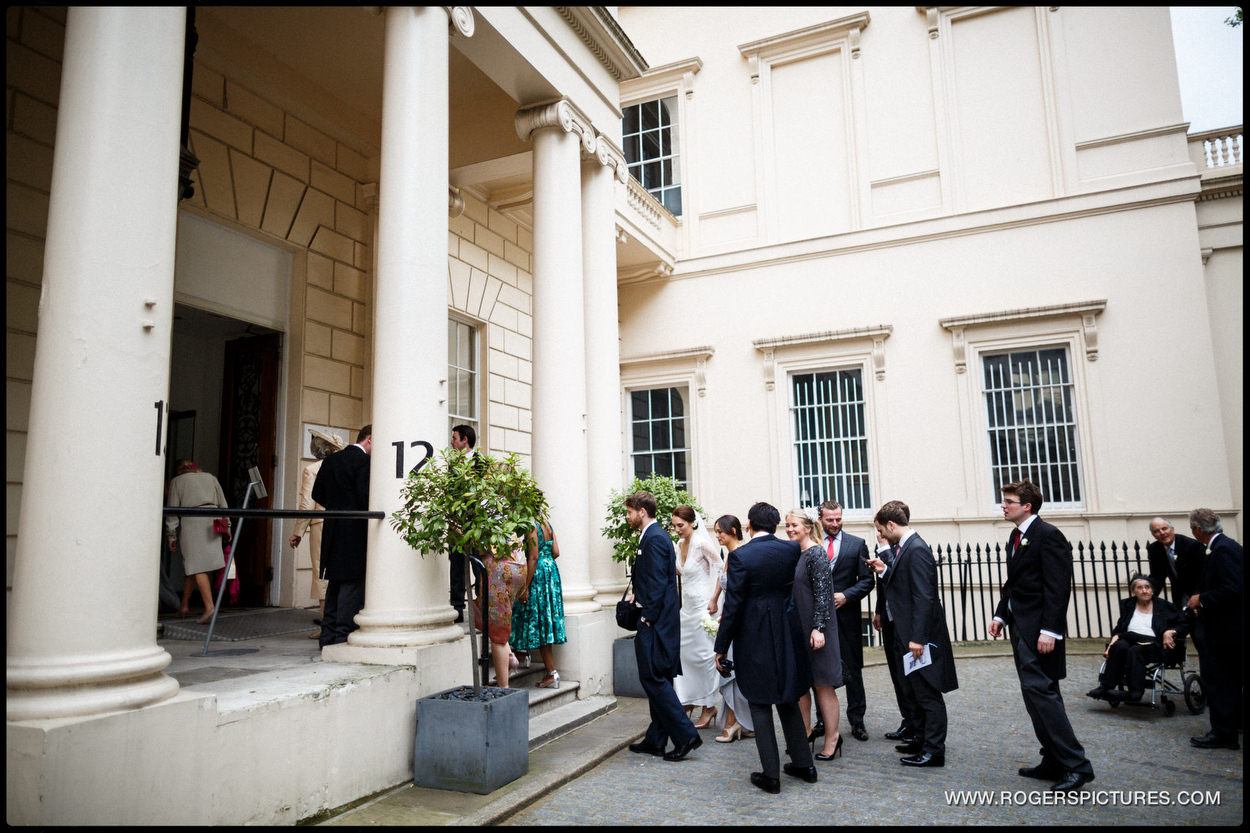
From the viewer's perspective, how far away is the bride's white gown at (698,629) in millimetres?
6457

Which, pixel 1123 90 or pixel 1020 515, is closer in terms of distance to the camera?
pixel 1020 515

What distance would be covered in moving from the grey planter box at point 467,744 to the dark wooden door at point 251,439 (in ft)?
15.2

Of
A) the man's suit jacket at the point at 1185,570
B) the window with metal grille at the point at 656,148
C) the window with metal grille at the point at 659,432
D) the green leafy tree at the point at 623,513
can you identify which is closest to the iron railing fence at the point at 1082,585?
the man's suit jacket at the point at 1185,570

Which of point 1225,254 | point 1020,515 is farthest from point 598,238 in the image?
point 1225,254

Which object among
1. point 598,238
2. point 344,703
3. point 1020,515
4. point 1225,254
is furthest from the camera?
point 1225,254

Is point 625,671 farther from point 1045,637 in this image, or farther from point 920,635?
point 1045,637

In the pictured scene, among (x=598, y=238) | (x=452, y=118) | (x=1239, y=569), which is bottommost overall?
(x=1239, y=569)

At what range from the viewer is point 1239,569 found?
19.6 ft

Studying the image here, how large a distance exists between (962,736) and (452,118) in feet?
27.4

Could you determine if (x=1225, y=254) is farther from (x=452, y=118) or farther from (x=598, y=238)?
(x=452, y=118)

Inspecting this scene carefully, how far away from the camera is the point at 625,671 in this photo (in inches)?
307

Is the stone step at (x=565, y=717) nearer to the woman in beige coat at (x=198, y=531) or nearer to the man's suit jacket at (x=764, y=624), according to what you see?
the man's suit jacket at (x=764, y=624)

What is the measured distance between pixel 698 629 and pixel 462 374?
6004 millimetres

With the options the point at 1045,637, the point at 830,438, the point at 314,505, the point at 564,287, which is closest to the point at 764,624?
the point at 1045,637
